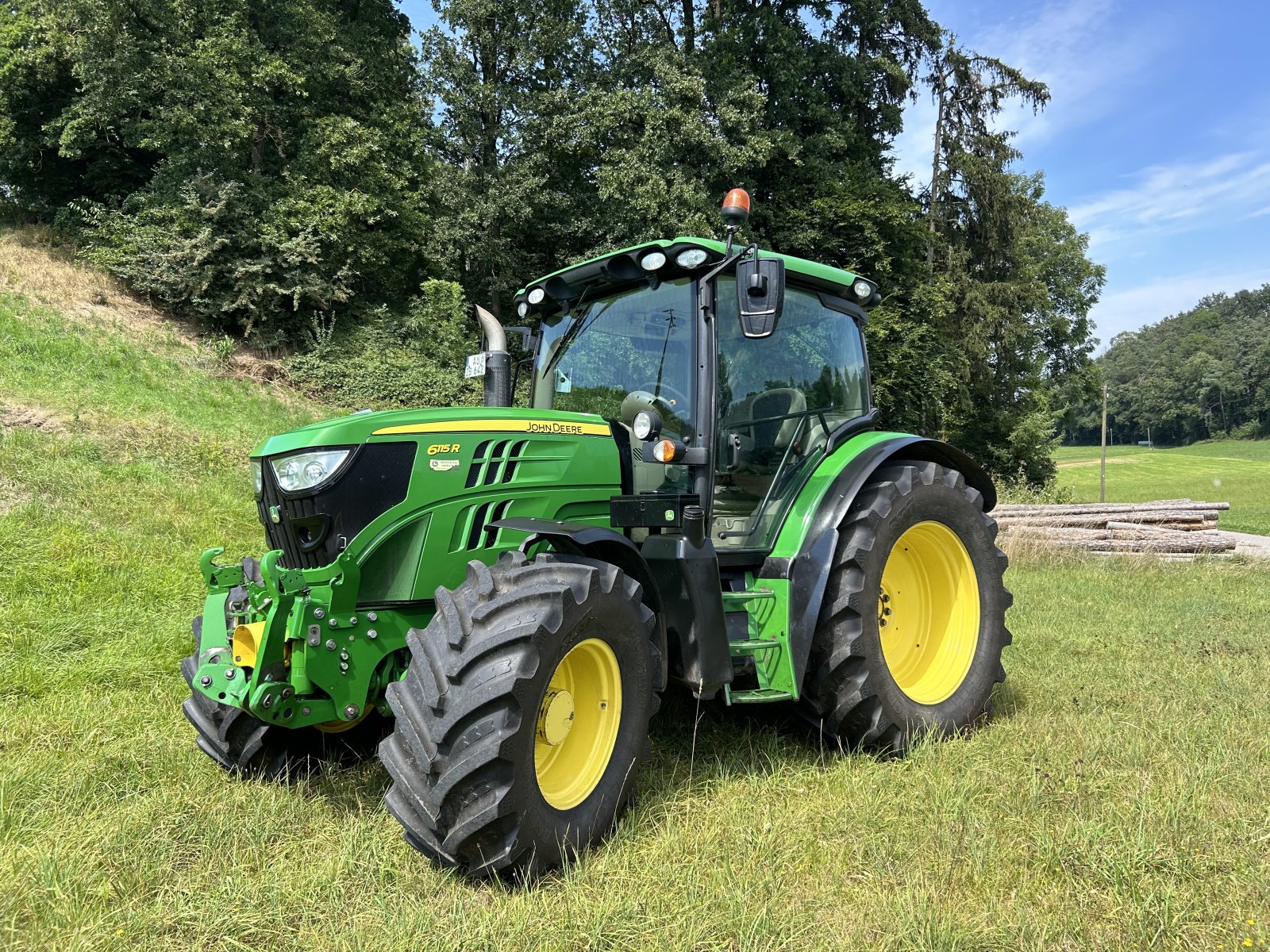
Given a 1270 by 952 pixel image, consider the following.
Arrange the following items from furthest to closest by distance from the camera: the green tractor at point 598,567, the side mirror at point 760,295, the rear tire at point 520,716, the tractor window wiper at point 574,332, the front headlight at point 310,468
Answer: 1. the tractor window wiper at point 574,332
2. the side mirror at point 760,295
3. the front headlight at point 310,468
4. the green tractor at point 598,567
5. the rear tire at point 520,716

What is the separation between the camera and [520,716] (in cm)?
240

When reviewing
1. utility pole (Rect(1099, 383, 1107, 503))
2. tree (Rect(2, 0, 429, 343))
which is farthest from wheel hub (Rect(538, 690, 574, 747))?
utility pole (Rect(1099, 383, 1107, 503))

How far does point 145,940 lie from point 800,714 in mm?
2507

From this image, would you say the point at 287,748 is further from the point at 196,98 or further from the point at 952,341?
the point at 952,341

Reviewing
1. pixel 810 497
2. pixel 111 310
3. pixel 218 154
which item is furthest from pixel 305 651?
pixel 218 154

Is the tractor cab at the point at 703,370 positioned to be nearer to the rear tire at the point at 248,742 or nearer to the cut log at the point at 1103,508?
the rear tire at the point at 248,742

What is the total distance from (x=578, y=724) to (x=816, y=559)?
50.1 inches

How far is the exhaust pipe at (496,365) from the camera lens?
3.88 metres

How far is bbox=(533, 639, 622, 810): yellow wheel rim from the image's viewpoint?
268 centimetres

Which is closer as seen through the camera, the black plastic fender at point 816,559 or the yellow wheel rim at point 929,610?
the black plastic fender at point 816,559

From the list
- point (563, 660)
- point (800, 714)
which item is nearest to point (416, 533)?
point (563, 660)

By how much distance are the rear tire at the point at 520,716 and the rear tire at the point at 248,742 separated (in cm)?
88

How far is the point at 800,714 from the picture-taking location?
3.65 m

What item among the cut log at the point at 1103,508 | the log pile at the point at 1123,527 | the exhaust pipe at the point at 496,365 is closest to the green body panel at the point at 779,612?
the exhaust pipe at the point at 496,365
